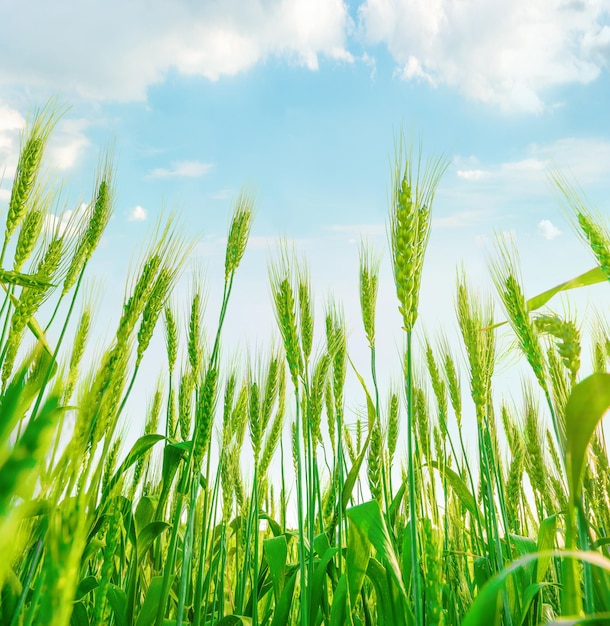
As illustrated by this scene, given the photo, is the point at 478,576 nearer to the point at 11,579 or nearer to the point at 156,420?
the point at 11,579

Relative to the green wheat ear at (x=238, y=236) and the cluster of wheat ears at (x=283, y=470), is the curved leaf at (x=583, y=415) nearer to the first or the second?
the cluster of wheat ears at (x=283, y=470)

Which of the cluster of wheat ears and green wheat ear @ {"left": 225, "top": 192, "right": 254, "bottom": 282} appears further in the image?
green wheat ear @ {"left": 225, "top": 192, "right": 254, "bottom": 282}

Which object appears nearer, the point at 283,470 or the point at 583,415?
the point at 583,415

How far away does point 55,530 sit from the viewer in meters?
0.78

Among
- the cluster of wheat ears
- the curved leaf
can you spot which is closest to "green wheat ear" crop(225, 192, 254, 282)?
the cluster of wheat ears

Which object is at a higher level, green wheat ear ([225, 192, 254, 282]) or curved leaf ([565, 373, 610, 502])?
green wheat ear ([225, 192, 254, 282])

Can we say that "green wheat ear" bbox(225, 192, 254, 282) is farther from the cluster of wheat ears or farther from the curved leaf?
the curved leaf

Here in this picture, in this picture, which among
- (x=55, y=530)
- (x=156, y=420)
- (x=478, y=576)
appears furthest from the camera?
(x=156, y=420)

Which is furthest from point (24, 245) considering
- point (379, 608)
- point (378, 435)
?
point (379, 608)

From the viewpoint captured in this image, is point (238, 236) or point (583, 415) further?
point (238, 236)

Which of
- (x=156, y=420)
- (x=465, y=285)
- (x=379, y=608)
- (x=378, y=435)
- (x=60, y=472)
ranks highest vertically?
(x=465, y=285)

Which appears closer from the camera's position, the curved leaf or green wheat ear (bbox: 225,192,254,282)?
the curved leaf

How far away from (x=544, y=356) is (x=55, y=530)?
137cm

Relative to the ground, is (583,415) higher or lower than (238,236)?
lower
